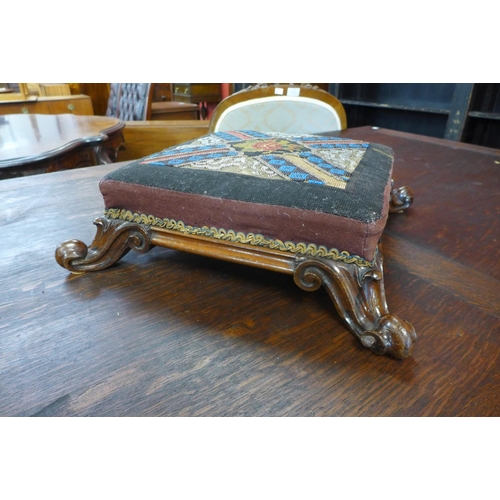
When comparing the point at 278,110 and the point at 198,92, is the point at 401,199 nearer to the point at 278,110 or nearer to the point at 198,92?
the point at 278,110

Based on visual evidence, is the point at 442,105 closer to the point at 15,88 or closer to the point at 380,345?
the point at 380,345

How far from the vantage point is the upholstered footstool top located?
37cm

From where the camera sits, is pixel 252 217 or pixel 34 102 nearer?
pixel 252 217

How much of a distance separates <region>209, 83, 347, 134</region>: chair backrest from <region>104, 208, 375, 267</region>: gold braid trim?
2.92 ft

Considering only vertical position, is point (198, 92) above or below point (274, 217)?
below

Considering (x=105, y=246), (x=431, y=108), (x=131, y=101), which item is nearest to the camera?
(x=105, y=246)

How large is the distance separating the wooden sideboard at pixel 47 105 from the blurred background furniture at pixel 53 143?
1100mm

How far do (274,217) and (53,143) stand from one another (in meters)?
1.20

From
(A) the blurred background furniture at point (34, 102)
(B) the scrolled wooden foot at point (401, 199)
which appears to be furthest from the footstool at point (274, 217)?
(A) the blurred background furniture at point (34, 102)

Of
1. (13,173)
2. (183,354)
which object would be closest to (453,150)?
(183,354)

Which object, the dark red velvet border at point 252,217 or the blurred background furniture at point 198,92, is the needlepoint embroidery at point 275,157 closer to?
the dark red velvet border at point 252,217

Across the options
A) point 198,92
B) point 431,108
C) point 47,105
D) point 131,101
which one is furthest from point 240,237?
point 198,92

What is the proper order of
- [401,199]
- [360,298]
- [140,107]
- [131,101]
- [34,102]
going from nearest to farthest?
[360,298]
[401,199]
[140,107]
[131,101]
[34,102]

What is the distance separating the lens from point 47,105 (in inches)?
114
